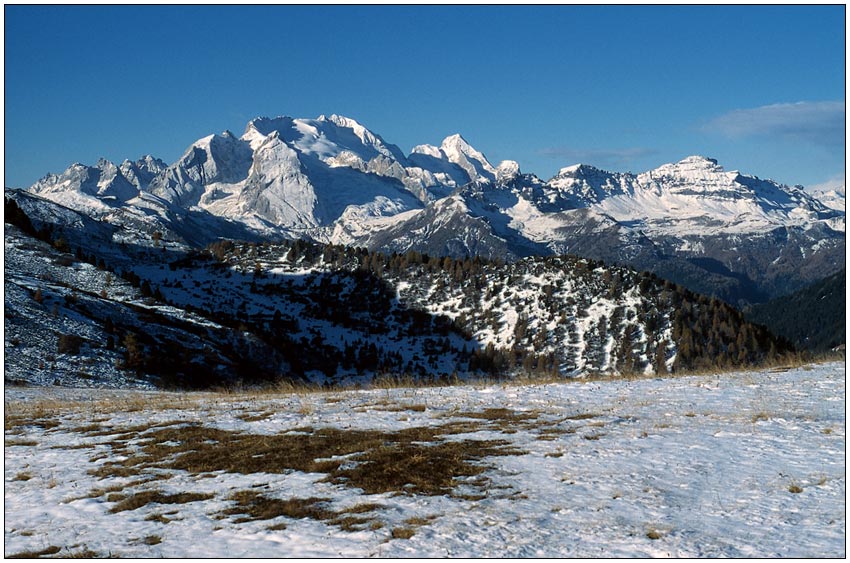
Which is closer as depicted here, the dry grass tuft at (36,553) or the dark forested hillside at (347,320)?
the dry grass tuft at (36,553)

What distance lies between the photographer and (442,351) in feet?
527

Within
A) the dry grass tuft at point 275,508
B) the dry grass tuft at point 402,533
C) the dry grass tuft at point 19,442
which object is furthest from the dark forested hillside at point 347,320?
the dry grass tuft at point 402,533

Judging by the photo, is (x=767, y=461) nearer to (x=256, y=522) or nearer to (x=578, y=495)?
(x=578, y=495)

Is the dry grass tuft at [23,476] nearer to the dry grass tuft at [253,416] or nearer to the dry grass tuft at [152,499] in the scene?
the dry grass tuft at [152,499]

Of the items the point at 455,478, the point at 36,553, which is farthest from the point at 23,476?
the point at 455,478

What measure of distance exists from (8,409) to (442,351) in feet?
424

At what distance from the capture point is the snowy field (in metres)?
13.8

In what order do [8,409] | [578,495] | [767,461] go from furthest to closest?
[8,409] → [767,461] → [578,495]

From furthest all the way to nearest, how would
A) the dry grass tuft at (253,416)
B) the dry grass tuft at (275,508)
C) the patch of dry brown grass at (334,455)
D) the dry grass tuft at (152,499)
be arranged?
the dry grass tuft at (253,416)
the patch of dry brown grass at (334,455)
the dry grass tuft at (152,499)
the dry grass tuft at (275,508)

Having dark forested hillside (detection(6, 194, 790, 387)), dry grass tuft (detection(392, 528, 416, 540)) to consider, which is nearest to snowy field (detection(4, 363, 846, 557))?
dry grass tuft (detection(392, 528, 416, 540))

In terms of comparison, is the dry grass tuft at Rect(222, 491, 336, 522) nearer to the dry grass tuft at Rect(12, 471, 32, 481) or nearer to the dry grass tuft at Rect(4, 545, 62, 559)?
the dry grass tuft at Rect(4, 545, 62, 559)

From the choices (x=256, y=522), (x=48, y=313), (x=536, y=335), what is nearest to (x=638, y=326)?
(x=536, y=335)

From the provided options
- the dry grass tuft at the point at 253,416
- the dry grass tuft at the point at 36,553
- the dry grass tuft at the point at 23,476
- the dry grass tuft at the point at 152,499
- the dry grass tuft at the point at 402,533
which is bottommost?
the dry grass tuft at the point at 36,553

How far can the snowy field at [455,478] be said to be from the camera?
13750mm
